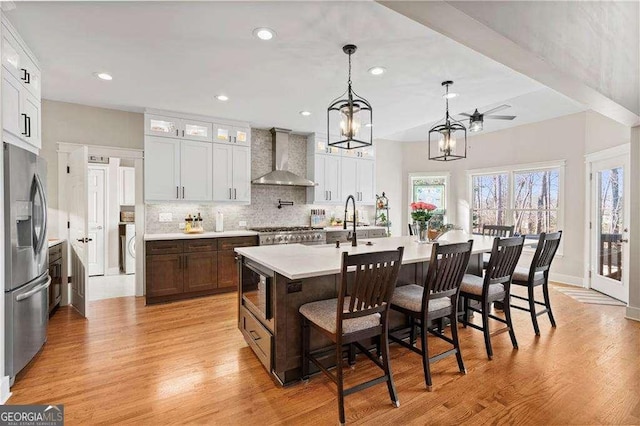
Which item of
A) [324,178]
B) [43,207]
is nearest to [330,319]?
[43,207]

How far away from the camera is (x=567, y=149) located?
5.23 metres

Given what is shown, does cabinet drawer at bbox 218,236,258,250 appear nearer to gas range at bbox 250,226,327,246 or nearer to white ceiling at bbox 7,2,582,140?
gas range at bbox 250,226,327,246

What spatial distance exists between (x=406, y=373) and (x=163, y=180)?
4031 millimetres

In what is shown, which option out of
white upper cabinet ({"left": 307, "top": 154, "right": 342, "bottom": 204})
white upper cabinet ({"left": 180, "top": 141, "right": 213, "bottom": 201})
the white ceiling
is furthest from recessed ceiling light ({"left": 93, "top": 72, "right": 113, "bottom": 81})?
white upper cabinet ({"left": 307, "top": 154, "right": 342, "bottom": 204})

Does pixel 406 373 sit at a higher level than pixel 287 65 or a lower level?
lower

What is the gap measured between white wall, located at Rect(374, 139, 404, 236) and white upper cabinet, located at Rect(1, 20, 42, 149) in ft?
18.6

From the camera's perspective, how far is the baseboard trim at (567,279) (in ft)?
16.8

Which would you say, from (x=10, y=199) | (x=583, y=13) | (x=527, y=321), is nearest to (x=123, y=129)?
(x=10, y=199)

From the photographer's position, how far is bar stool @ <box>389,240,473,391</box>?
2.27m

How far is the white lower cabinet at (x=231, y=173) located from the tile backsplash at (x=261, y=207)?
257mm

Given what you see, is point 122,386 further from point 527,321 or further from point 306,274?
point 527,321

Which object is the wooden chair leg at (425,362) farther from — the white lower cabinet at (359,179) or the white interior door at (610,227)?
the white lower cabinet at (359,179)

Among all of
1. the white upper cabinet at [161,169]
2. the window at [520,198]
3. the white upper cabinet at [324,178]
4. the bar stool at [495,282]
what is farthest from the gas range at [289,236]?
the window at [520,198]

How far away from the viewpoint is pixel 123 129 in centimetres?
452
